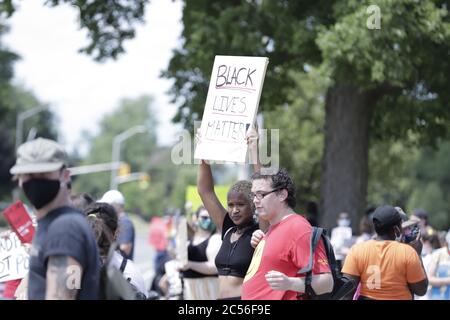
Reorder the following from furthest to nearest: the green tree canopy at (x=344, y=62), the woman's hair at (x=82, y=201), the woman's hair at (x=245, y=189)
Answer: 1. the green tree canopy at (x=344, y=62)
2. the woman's hair at (x=82, y=201)
3. the woman's hair at (x=245, y=189)

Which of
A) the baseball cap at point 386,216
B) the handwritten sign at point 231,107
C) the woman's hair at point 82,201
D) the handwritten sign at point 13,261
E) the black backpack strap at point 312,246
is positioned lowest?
the handwritten sign at point 13,261

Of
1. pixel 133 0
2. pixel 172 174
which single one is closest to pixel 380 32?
pixel 133 0

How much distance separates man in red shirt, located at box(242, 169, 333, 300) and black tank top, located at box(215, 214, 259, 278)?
48 cm

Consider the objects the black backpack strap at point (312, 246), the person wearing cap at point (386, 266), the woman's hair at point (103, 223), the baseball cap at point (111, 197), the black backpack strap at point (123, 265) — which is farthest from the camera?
the baseball cap at point (111, 197)

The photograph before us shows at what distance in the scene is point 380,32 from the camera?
1546cm

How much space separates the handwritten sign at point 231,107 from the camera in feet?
20.6

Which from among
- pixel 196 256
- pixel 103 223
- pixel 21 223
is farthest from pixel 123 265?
pixel 196 256

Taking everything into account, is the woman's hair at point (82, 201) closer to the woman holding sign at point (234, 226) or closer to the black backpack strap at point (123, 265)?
the black backpack strap at point (123, 265)

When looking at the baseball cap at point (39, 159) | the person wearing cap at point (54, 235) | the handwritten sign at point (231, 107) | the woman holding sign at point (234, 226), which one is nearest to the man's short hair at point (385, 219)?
the woman holding sign at point (234, 226)

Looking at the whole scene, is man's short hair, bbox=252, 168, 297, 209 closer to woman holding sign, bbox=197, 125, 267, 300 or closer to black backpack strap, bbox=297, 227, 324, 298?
black backpack strap, bbox=297, 227, 324, 298

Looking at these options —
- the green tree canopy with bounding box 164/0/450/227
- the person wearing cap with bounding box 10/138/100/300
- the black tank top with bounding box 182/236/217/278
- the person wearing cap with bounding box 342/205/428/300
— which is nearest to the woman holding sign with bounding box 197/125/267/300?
the person wearing cap with bounding box 342/205/428/300

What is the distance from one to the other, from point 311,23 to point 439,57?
231 centimetres

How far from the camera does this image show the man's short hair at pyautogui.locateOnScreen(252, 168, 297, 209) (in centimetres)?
562

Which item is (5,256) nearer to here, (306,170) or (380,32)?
(380,32)
